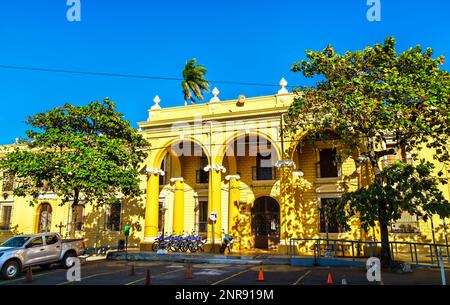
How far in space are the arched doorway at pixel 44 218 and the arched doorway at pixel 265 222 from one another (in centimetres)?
1586

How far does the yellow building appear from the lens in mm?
19531

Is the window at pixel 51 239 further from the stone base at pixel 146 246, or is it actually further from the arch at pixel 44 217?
the arch at pixel 44 217

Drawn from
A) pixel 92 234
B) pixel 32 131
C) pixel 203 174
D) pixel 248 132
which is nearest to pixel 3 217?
pixel 92 234

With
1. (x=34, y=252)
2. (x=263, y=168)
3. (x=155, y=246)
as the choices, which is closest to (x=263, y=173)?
(x=263, y=168)

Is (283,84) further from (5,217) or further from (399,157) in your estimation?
(5,217)

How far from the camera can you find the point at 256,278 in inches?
481

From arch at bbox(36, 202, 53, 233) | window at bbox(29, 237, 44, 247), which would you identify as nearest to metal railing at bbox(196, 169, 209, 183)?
window at bbox(29, 237, 44, 247)

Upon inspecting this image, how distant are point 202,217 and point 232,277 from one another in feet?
36.6

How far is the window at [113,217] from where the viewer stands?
2480 centimetres

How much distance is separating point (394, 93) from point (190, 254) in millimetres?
12799

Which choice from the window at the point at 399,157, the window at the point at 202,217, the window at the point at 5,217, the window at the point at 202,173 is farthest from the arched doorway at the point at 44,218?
the window at the point at 399,157

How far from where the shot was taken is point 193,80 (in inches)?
1197

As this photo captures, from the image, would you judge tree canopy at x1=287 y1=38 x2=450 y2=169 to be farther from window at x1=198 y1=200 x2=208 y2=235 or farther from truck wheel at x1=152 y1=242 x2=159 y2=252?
truck wheel at x1=152 y1=242 x2=159 y2=252

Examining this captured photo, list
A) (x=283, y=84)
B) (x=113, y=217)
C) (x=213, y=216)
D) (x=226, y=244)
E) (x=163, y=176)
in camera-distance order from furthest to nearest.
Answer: (x=113, y=217) → (x=163, y=176) → (x=283, y=84) → (x=226, y=244) → (x=213, y=216)
